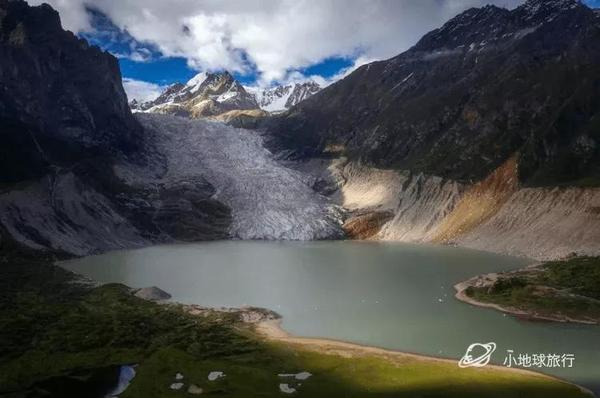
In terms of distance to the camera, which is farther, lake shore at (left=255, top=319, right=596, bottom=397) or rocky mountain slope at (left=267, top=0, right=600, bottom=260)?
rocky mountain slope at (left=267, top=0, right=600, bottom=260)

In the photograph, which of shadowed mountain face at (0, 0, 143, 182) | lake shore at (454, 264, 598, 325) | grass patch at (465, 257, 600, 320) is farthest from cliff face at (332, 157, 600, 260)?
shadowed mountain face at (0, 0, 143, 182)

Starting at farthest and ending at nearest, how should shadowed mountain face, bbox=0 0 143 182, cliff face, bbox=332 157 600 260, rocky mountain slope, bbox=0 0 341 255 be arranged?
shadowed mountain face, bbox=0 0 143 182 → rocky mountain slope, bbox=0 0 341 255 → cliff face, bbox=332 157 600 260

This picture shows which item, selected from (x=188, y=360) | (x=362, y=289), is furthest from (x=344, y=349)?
(x=362, y=289)

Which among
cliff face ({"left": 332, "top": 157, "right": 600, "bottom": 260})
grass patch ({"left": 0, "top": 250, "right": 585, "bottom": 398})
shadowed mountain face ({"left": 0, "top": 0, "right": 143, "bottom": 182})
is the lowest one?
grass patch ({"left": 0, "top": 250, "right": 585, "bottom": 398})

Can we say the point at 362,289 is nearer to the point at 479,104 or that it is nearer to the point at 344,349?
the point at 344,349

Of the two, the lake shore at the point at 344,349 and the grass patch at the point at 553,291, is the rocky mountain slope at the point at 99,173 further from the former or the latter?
the grass patch at the point at 553,291

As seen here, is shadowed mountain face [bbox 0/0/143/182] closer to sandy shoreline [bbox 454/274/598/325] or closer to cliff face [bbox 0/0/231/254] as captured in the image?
cliff face [bbox 0/0/231/254]
